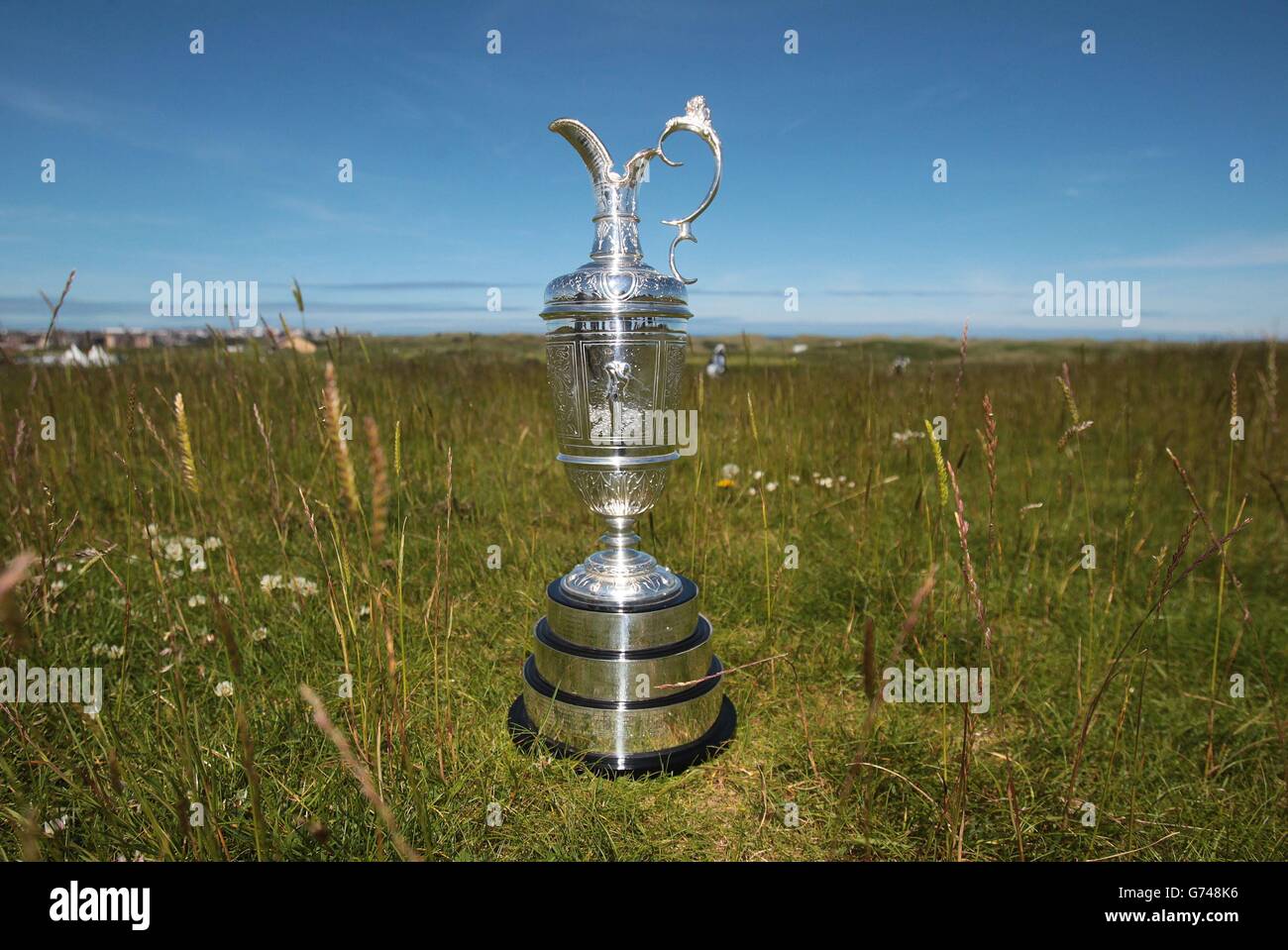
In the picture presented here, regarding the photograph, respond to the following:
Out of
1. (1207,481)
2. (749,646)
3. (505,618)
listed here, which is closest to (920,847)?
(749,646)

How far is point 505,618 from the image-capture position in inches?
112

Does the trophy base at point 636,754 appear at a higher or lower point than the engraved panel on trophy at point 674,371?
lower

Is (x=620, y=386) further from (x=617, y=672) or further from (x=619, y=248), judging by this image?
(x=617, y=672)

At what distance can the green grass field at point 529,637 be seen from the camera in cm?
163

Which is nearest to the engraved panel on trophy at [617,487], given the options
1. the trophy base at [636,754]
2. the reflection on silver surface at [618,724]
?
the reflection on silver surface at [618,724]

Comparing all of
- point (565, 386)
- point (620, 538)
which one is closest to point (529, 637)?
point (620, 538)

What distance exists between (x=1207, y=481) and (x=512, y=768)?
5.12 m

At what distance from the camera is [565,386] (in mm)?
2086

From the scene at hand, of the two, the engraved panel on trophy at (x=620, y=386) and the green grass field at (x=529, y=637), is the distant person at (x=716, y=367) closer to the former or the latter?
the green grass field at (x=529, y=637)

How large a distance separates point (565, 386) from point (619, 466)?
0.30 meters

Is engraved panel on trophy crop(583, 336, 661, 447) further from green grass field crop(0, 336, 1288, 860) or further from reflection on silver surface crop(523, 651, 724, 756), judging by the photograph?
reflection on silver surface crop(523, 651, 724, 756)

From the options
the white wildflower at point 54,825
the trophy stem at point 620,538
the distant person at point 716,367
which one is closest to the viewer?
the white wildflower at point 54,825

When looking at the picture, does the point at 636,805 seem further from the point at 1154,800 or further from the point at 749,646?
the point at 1154,800

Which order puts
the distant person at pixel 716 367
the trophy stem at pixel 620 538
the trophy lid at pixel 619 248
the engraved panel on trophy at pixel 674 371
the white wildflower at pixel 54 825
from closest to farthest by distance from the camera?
the white wildflower at pixel 54 825, the trophy lid at pixel 619 248, the engraved panel on trophy at pixel 674 371, the trophy stem at pixel 620 538, the distant person at pixel 716 367
